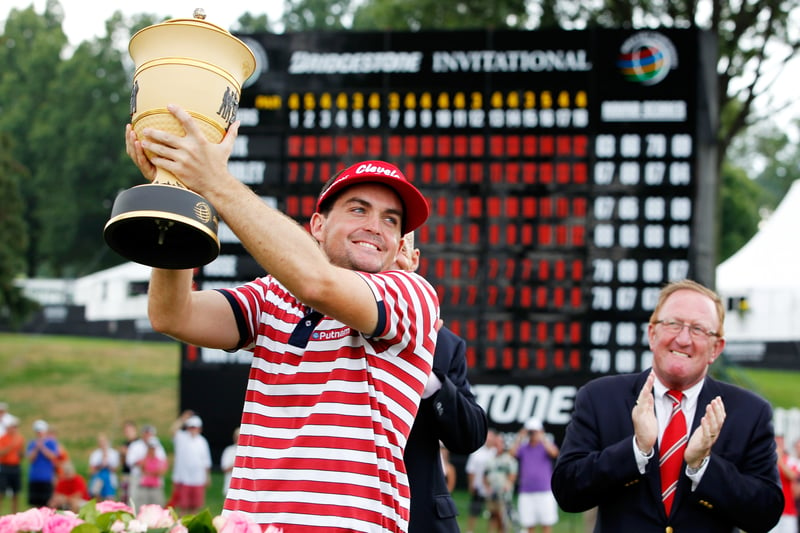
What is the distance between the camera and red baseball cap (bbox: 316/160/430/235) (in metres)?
2.41

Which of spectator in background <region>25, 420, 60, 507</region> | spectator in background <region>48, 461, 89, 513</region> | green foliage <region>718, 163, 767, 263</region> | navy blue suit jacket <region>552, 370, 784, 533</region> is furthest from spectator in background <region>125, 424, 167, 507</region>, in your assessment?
green foliage <region>718, 163, 767, 263</region>

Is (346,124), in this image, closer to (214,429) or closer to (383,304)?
(214,429)

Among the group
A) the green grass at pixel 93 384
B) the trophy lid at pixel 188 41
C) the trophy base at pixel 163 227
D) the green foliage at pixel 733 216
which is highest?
the green foliage at pixel 733 216

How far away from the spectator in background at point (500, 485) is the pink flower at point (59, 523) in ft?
33.1

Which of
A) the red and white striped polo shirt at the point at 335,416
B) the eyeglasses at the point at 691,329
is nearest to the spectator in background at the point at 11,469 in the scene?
the eyeglasses at the point at 691,329

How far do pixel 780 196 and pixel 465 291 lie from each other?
45100mm

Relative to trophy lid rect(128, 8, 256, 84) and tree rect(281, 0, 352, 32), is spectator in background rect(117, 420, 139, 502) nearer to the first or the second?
trophy lid rect(128, 8, 256, 84)

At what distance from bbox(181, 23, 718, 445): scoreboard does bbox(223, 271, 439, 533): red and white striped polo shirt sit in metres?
8.91

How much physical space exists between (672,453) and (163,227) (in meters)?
1.80

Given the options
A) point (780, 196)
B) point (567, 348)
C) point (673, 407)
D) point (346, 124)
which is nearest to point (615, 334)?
point (567, 348)

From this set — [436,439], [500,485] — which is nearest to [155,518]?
[436,439]

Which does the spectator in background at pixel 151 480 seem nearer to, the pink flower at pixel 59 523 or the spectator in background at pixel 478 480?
the spectator in background at pixel 478 480

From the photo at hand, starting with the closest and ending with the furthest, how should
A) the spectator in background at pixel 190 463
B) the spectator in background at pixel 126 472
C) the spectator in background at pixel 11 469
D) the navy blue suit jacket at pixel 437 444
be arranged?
the navy blue suit jacket at pixel 437 444 → the spectator in background at pixel 190 463 → the spectator in background at pixel 11 469 → the spectator in background at pixel 126 472

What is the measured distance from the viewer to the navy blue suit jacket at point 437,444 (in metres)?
2.63
